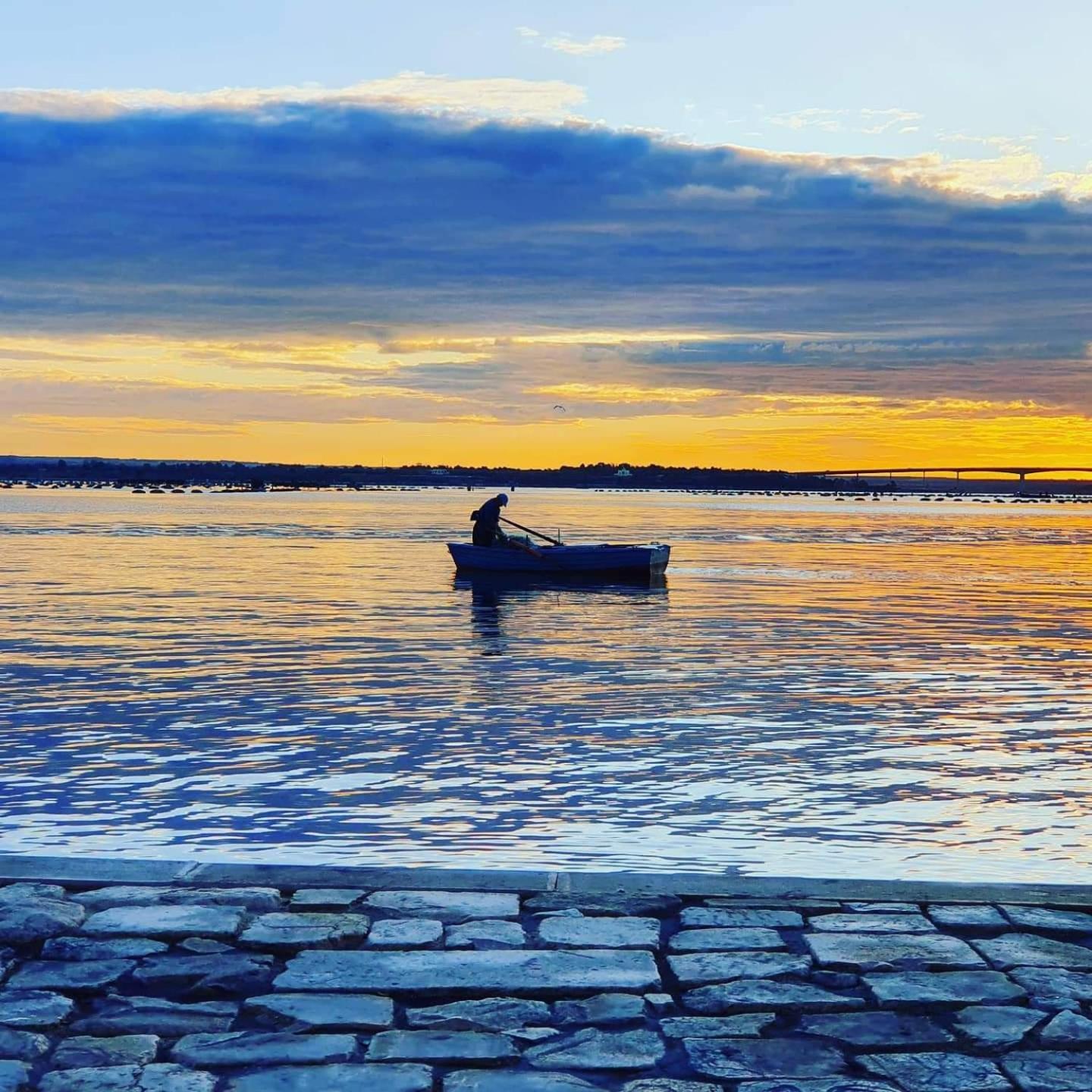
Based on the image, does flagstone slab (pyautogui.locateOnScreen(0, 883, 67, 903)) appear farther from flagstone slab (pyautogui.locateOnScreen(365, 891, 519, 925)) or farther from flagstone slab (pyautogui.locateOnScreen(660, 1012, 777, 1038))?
flagstone slab (pyautogui.locateOnScreen(660, 1012, 777, 1038))

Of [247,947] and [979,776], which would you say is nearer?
[247,947]

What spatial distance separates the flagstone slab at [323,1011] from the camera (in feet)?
17.4

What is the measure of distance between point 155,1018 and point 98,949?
0.79 m

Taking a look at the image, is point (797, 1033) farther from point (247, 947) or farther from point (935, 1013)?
point (247, 947)

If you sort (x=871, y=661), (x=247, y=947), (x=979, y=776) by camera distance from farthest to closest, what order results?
(x=871, y=661), (x=979, y=776), (x=247, y=947)

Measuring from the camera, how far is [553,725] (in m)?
15.3

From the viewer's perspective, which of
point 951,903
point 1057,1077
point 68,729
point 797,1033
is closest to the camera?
point 1057,1077

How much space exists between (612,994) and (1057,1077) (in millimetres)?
1708

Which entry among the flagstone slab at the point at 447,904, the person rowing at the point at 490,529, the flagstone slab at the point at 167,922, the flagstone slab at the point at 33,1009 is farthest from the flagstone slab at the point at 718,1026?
the person rowing at the point at 490,529

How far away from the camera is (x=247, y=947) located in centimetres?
607

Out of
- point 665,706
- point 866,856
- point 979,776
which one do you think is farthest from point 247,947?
point 665,706

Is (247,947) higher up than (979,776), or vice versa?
(247,947)

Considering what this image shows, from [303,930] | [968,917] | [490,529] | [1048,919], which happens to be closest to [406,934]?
[303,930]

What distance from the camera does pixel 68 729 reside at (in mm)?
14508
